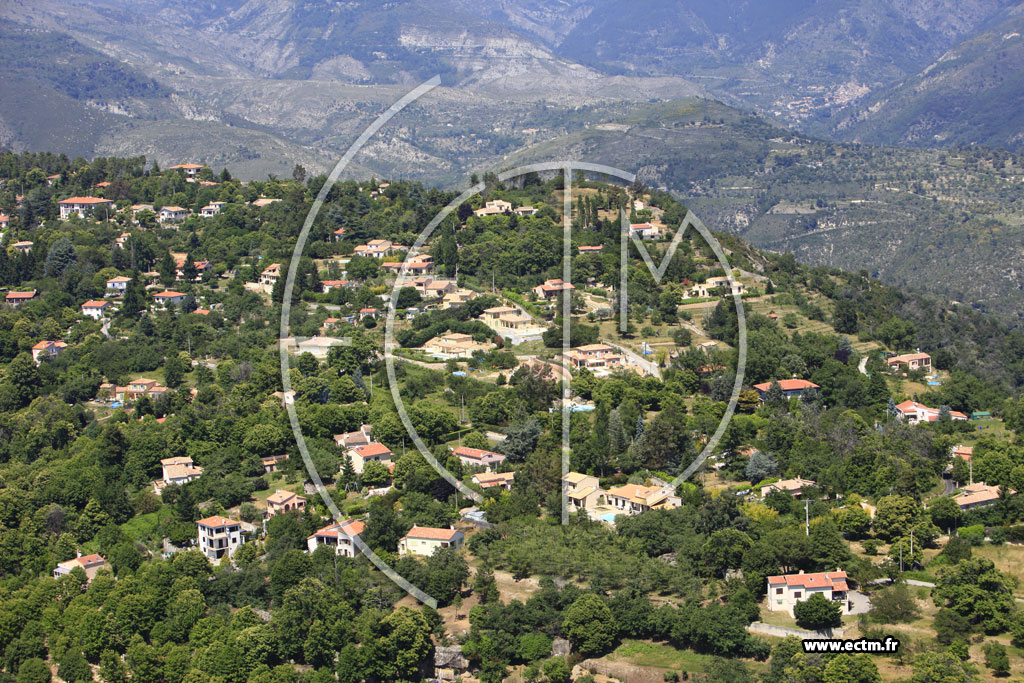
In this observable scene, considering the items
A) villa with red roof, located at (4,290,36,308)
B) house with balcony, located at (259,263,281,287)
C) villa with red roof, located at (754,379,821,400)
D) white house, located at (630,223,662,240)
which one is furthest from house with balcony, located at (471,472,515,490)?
villa with red roof, located at (4,290,36,308)

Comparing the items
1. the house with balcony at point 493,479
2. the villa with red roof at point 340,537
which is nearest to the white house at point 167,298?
the house with balcony at point 493,479

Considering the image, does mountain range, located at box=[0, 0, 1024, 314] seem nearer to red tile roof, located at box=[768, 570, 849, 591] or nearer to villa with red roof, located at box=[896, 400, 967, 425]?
villa with red roof, located at box=[896, 400, 967, 425]

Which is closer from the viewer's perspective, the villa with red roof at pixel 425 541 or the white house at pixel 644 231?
the villa with red roof at pixel 425 541

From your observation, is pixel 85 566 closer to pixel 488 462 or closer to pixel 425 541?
pixel 425 541

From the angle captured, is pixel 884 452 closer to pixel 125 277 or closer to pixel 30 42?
pixel 125 277

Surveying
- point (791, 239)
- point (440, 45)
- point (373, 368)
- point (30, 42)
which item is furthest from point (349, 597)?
point (440, 45)

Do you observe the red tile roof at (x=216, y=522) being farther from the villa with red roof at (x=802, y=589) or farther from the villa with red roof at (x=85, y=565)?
the villa with red roof at (x=802, y=589)
